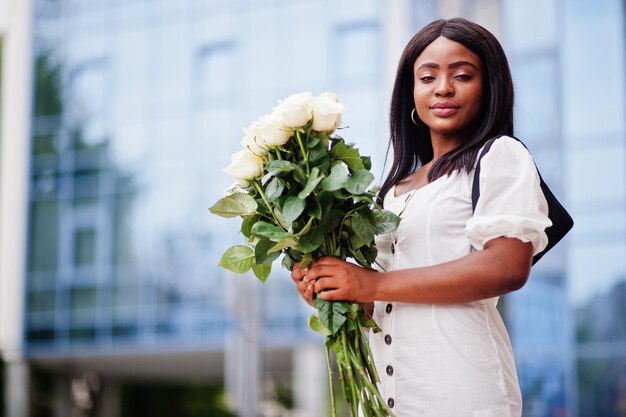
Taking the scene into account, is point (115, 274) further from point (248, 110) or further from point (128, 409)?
point (128, 409)

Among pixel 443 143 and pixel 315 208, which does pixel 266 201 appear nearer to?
pixel 315 208

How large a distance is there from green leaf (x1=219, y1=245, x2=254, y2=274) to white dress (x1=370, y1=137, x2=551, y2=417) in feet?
0.94

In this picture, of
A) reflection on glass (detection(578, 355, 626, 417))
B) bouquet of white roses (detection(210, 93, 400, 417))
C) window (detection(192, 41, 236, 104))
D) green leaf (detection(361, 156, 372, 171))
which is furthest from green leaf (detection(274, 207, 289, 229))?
window (detection(192, 41, 236, 104))

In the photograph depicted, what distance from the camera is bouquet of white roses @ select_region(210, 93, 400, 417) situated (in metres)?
1.98

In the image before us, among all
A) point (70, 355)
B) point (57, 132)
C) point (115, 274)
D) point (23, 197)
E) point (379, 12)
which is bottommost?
point (70, 355)

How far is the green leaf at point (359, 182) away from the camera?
1955 millimetres

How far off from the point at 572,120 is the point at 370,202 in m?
12.8

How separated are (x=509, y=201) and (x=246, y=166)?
533 millimetres

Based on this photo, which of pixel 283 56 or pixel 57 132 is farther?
pixel 57 132

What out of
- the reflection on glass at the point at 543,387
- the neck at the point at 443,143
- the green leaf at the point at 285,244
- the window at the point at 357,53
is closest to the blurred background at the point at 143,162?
the window at the point at 357,53

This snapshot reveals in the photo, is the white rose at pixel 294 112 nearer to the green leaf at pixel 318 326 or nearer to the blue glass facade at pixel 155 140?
the green leaf at pixel 318 326

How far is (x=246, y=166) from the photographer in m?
2.08

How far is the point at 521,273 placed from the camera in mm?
1902

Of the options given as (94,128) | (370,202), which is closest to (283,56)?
(94,128)
